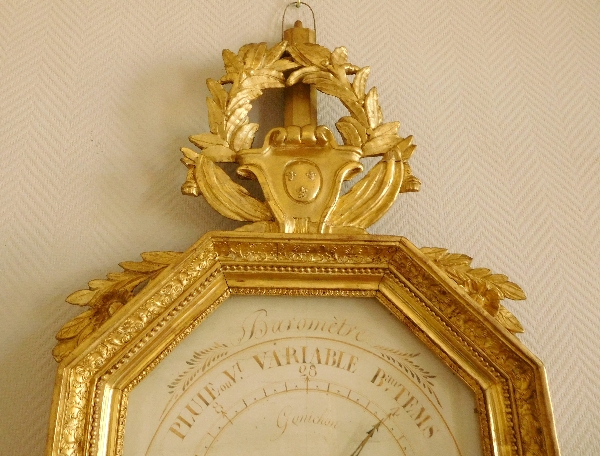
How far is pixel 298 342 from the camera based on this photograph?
60 centimetres

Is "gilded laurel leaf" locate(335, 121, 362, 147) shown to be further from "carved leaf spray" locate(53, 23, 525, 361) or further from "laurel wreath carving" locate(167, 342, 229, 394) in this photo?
"laurel wreath carving" locate(167, 342, 229, 394)

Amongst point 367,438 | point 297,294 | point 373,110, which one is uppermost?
point 373,110

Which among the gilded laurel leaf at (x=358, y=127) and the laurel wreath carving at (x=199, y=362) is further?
the gilded laurel leaf at (x=358, y=127)

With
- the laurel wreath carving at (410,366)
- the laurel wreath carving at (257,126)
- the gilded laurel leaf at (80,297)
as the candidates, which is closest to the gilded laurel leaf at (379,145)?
the laurel wreath carving at (257,126)

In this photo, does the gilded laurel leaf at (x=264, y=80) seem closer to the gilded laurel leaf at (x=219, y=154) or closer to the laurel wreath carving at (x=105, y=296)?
the gilded laurel leaf at (x=219, y=154)

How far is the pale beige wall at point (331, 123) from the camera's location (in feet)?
2.17

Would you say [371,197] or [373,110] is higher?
[373,110]

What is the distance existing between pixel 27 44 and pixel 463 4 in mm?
575

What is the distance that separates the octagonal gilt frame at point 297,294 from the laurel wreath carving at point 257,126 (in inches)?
2.0

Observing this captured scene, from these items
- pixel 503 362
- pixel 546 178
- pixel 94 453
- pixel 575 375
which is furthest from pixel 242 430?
pixel 546 178

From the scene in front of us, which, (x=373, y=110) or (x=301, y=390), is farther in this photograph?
(x=373, y=110)

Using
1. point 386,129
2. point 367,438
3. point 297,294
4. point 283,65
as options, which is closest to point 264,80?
point 283,65

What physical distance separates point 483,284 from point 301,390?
212 mm

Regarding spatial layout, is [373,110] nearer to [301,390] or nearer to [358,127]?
[358,127]
